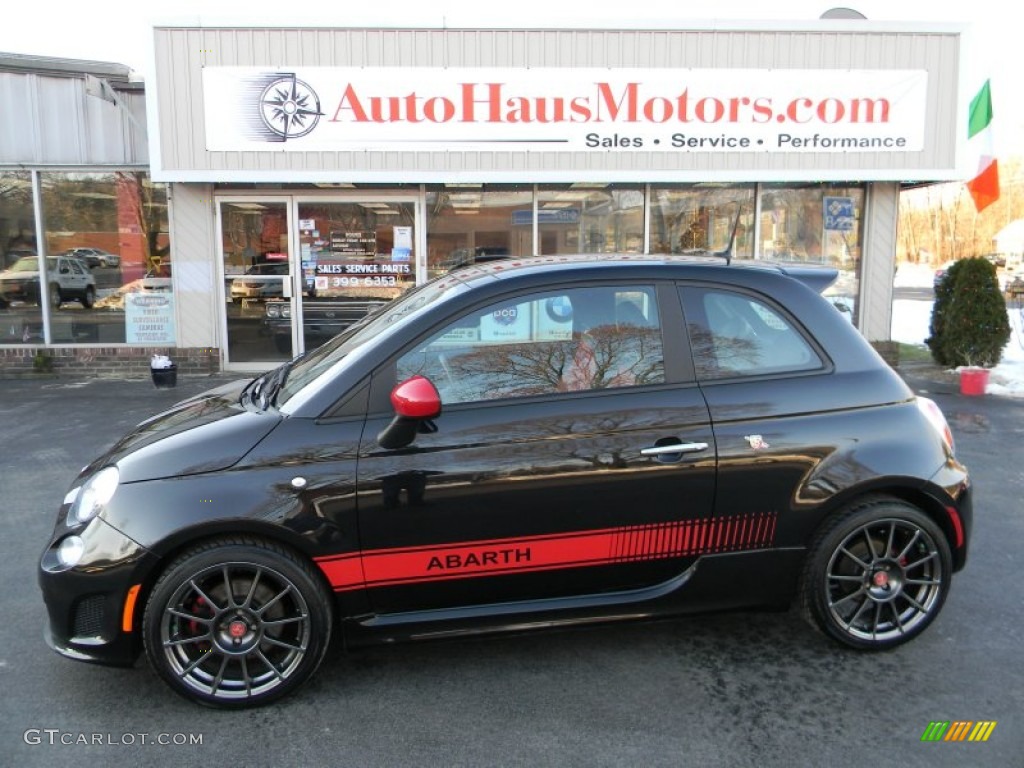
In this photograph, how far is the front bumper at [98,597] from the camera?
9.57 ft

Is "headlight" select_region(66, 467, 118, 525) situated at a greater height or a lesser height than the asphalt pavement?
greater

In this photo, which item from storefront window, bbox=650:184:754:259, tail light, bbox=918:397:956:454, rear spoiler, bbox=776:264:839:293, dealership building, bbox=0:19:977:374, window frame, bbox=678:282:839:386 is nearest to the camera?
window frame, bbox=678:282:839:386

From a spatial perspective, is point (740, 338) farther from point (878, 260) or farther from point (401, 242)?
point (878, 260)

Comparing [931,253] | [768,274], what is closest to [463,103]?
[768,274]

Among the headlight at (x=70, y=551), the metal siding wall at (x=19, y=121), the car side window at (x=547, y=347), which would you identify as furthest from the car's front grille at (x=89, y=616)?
the metal siding wall at (x=19, y=121)

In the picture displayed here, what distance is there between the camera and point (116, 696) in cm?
318

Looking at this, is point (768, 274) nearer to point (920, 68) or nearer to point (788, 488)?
point (788, 488)

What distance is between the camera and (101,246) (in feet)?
36.8

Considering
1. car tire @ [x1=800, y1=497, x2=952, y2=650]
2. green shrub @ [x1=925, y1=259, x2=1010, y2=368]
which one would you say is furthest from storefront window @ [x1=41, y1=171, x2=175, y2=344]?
green shrub @ [x1=925, y1=259, x2=1010, y2=368]

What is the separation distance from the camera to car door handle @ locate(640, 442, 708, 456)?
125 inches

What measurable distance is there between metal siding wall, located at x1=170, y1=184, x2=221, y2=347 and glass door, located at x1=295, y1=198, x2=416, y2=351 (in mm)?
1144

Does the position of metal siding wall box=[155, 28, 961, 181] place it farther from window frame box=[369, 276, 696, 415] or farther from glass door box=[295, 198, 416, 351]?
window frame box=[369, 276, 696, 415]

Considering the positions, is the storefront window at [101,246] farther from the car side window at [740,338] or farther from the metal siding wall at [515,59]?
the car side window at [740,338]

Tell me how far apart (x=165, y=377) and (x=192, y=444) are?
7.36 meters
